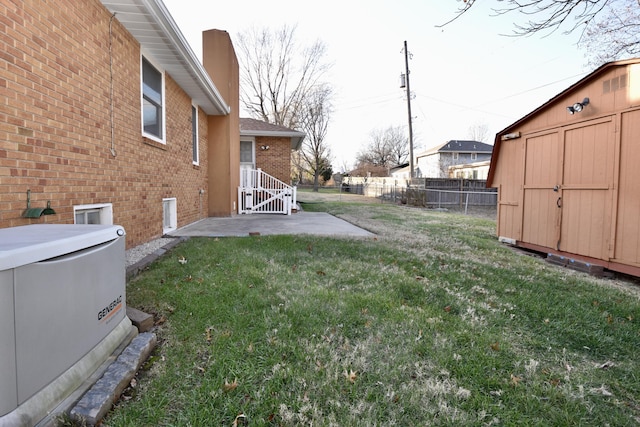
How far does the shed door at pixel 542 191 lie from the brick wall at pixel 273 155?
32.6ft

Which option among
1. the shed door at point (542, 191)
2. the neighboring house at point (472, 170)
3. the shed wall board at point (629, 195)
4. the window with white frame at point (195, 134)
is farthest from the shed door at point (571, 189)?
the neighboring house at point (472, 170)

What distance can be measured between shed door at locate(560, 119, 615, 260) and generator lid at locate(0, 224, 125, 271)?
649 cm

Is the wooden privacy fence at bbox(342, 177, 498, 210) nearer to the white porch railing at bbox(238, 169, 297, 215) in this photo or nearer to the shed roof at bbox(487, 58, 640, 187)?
the white porch railing at bbox(238, 169, 297, 215)

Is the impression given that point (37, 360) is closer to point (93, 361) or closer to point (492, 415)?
point (93, 361)

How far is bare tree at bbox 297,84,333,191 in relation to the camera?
34.2 metres

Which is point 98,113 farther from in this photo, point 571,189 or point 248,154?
point 248,154

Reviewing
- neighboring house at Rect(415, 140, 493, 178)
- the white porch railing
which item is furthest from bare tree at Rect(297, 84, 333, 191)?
the white porch railing

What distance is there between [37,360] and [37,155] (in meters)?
2.31

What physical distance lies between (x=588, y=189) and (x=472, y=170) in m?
32.6

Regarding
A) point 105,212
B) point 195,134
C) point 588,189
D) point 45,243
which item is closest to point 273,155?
point 195,134

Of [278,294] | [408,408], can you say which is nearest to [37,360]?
[408,408]

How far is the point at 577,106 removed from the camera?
5594 mm

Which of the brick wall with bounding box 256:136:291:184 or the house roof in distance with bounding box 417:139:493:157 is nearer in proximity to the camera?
the brick wall with bounding box 256:136:291:184

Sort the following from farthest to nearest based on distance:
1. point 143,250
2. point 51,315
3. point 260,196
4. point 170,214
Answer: point 260,196 → point 170,214 → point 143,250 → point 51,315
